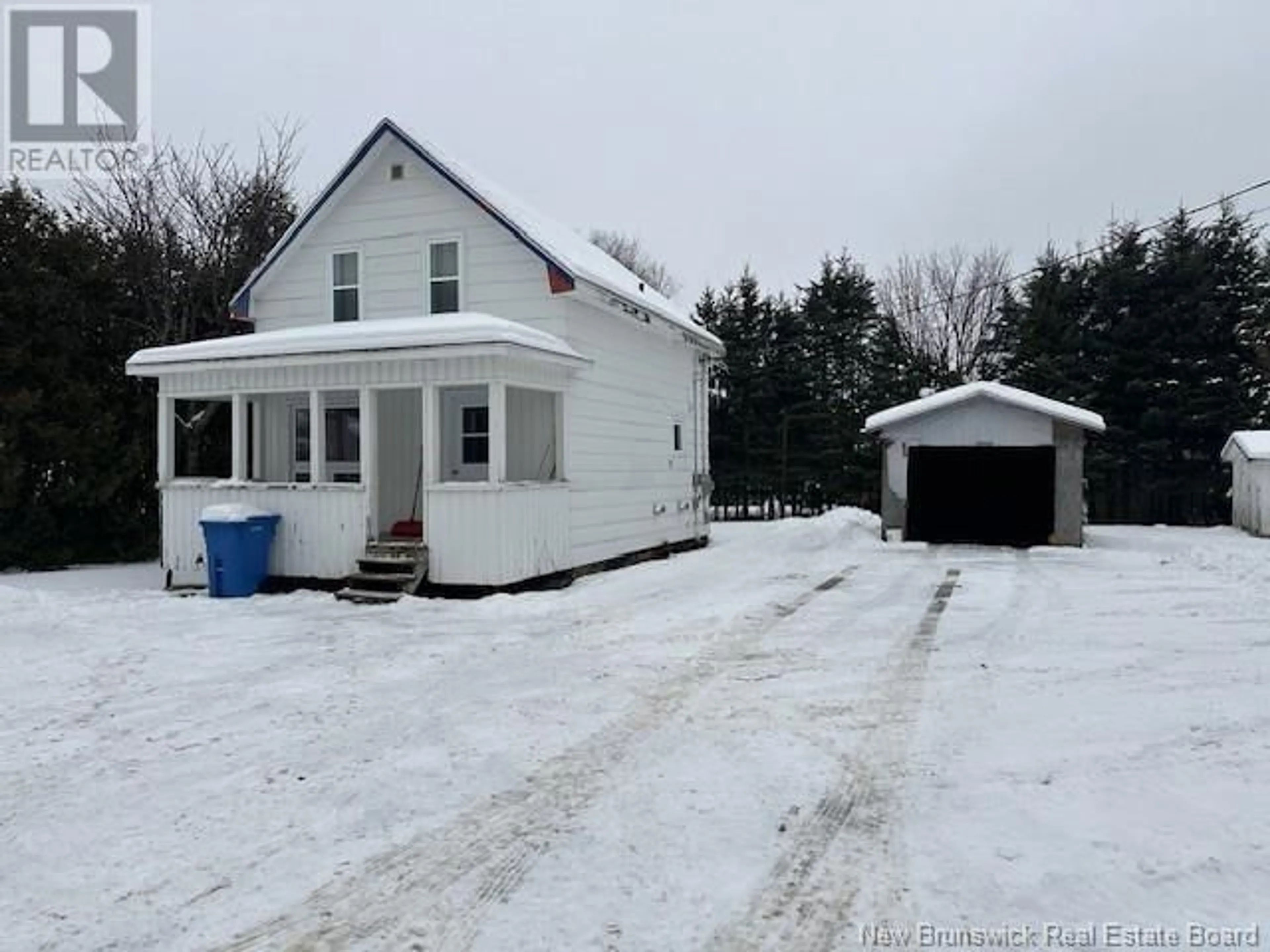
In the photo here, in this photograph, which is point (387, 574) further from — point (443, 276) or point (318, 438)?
point (443, 276)

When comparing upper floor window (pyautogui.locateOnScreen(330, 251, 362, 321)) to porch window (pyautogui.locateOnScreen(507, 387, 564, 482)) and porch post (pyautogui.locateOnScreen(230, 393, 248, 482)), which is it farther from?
porch window (pyautogui.locateOnScreen(507, 387, 564, 482))

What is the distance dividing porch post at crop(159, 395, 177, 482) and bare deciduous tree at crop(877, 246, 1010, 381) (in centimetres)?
2987

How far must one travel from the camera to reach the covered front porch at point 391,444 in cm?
1088

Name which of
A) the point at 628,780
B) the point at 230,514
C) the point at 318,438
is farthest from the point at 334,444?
the point at 628,780

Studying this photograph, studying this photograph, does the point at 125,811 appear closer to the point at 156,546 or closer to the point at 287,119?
the point at 156,546

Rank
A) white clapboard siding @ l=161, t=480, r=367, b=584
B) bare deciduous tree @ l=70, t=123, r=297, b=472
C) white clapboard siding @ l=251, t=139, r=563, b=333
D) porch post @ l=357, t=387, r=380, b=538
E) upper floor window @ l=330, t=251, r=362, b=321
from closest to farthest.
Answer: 1. porch post @ l=357, t=387, r=380, b=538
2. white clapboard siding @ l=161, t=480, r=367, b=584
3. white clapboard siding @ l=251, t=139, r=563, b=333
4. upper floor window @ l=330, t=251, r=362, b=321
5. bare deciduous tree @ l=70, t=123, r=297, b=472

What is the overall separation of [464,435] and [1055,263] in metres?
28.4

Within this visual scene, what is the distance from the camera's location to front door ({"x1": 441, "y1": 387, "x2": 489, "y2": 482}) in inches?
533

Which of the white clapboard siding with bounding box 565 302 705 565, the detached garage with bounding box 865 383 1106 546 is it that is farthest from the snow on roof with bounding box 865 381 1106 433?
the white clapboard siding with bounding box 565 302 705 565

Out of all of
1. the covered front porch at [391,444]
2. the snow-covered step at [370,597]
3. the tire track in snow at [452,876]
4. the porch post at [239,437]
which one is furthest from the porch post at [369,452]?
the tire track in snow at [452,876]

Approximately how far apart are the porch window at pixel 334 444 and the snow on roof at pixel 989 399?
10.5m

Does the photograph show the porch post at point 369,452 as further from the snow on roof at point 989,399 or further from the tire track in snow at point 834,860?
the snow on roof at point 989,399

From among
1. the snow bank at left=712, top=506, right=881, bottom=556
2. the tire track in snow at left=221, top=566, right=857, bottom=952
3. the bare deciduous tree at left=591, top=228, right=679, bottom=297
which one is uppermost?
the bare deciduous tree at left=591, top=228, right=679, bottom=297

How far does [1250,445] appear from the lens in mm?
20906
